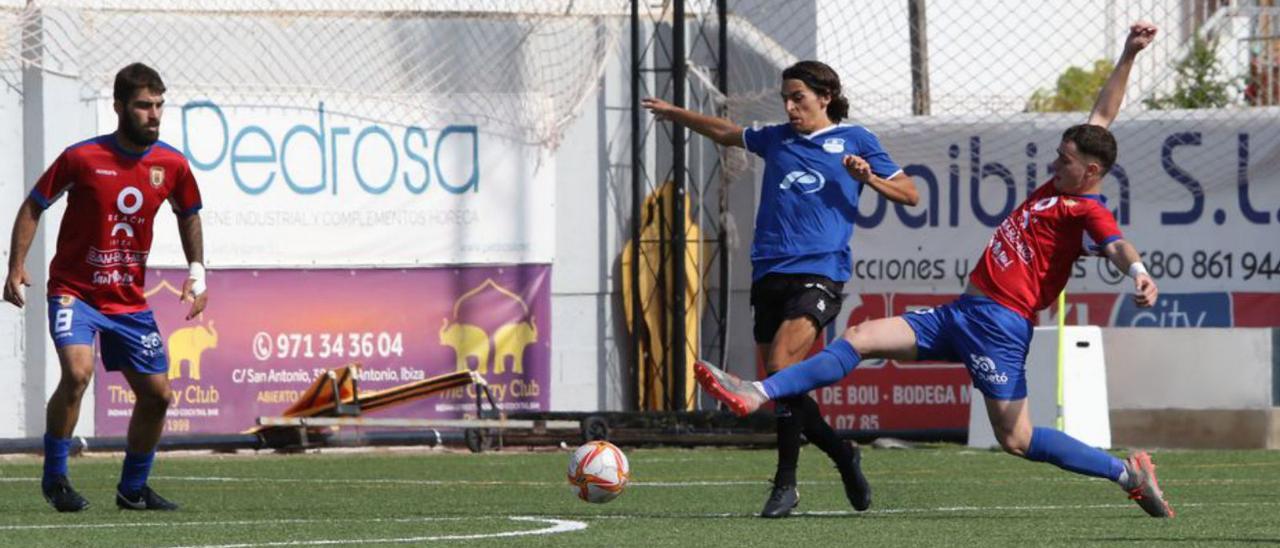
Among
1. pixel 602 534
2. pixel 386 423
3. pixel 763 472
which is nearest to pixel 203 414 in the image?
pixel 386 423

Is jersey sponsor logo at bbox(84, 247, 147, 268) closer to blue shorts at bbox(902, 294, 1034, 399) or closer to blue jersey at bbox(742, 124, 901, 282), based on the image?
blue jersey at bbox(742, 124, 901, 282)

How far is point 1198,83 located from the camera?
2189cm

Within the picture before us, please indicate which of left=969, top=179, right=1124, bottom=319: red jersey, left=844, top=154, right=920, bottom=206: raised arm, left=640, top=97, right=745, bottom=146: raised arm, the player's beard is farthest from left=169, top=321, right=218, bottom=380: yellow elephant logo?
left=969, top=179, right=1124, bottom=319: red jersey

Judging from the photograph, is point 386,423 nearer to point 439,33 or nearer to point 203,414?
point 203,414

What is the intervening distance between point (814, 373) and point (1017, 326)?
0.80 meters

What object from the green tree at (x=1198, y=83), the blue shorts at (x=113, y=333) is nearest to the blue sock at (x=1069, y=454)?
the blue shorts at (x=113, y=333)

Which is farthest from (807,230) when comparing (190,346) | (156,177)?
(190,346)

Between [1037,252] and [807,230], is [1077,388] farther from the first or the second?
[1037,252]

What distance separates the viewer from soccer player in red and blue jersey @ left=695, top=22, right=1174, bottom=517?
9008mm

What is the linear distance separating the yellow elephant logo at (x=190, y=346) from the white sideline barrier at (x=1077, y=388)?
Answer: 5975 mm

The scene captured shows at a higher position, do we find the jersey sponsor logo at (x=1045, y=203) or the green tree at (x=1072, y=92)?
the green tree at (x=1072, y=92)

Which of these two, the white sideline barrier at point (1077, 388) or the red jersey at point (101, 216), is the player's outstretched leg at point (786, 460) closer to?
the red jersey at point (101, 216)

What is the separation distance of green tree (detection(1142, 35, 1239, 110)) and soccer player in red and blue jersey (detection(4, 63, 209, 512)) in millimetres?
12838

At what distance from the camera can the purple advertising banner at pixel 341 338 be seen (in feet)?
58.9
